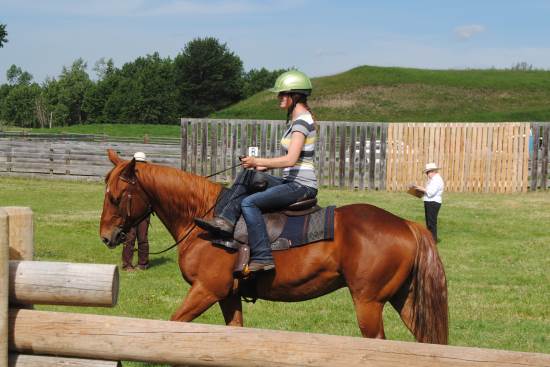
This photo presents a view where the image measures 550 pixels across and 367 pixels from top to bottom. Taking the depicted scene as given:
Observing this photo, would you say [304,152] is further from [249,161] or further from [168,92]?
[168,92]

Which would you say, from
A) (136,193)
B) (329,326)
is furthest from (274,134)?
(136,193)

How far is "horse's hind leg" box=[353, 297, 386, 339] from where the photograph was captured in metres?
6.59

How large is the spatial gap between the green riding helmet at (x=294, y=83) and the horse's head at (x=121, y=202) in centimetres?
161

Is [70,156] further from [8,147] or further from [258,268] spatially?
[258,268]

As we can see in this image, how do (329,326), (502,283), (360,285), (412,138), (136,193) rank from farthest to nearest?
(412,138), (502,283), (329,326), (136,193), (360,285)

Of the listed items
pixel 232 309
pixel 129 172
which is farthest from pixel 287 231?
pixel 129 172

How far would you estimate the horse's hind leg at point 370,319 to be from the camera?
259 inches

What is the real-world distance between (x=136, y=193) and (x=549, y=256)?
441 inches

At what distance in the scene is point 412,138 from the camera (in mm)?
28906

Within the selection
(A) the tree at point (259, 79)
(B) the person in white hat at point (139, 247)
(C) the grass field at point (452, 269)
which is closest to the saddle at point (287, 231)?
(C) the grass field at point (452, 269)

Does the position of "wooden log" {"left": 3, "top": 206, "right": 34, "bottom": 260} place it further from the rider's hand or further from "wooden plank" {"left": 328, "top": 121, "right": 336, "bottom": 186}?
"wooden plank" {"left": 328, "top": 121, "right": 336, "bottom": 186}

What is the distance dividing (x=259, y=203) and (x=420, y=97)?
7461 centimetres

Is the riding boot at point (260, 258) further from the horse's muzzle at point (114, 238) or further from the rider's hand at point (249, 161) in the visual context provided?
the horse's muzzle at point (114, 238)

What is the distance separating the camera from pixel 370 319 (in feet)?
21.7
